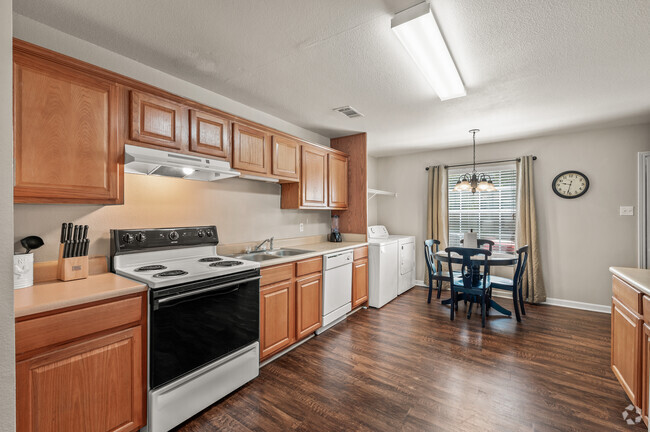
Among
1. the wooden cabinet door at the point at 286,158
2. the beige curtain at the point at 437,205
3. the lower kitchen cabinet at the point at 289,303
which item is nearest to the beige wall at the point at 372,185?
the beige curtain at the point at 437,205

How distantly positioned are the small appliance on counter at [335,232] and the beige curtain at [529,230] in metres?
2.68

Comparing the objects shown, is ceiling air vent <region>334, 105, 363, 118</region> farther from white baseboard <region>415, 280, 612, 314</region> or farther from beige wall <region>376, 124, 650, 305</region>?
white baseboard <region>415, 280, 612, 314</region>

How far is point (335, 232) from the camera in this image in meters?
4.25

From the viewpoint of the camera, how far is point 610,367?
8.27 feet

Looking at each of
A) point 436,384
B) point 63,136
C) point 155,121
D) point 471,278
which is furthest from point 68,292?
point 471,278

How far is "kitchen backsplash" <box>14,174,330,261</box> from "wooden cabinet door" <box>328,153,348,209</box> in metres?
0.46

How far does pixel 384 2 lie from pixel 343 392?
8.30 feet

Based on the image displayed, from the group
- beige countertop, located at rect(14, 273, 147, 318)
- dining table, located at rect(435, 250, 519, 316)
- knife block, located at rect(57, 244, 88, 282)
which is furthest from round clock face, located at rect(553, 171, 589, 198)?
knife block, located at rect(57, 244, 88, 282)

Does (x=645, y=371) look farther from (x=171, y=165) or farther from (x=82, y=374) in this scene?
(x=171, y=165)

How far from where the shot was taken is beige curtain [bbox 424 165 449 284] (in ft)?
16.3

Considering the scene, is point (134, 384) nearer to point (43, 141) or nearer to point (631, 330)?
point (43, 141)

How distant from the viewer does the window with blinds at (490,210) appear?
4.57 m

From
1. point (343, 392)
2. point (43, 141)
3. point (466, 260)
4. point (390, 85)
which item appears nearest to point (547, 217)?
point (466, 260)

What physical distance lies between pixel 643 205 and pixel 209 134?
4703 mm
